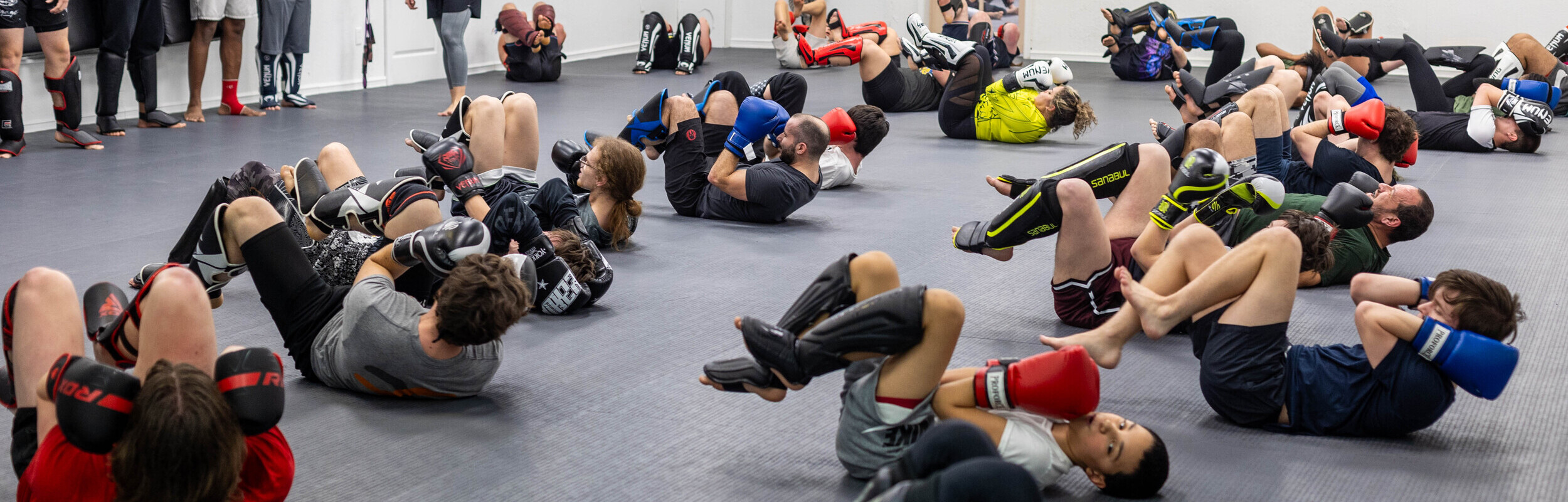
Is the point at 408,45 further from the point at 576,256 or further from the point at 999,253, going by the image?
the point at 999,253

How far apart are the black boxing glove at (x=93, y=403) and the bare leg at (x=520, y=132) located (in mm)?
2896

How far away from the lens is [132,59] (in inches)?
275

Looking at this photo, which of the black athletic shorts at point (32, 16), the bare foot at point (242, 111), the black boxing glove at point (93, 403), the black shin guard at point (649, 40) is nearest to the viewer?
the black boxing glove at point (93, 403)

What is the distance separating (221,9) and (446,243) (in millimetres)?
5608

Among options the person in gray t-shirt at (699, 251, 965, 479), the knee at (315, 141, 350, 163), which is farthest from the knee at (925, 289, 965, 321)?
the knee at (315, 141, 350, 163)

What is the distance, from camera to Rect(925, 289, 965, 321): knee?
230 cm

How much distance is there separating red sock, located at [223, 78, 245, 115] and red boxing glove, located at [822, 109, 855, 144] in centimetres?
434

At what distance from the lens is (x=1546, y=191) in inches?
240

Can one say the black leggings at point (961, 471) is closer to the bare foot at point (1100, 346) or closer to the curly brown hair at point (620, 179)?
the bare foot at point (1100, 346)

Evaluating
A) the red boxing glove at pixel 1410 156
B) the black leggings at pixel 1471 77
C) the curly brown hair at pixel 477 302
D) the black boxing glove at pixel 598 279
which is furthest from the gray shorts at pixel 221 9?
the black leggings at pixel 1471 77

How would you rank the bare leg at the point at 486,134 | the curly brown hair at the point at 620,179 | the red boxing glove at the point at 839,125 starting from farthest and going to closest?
the red boxing glove at the point at 839,125 → the bare leg at the point at 486,134 → the curly brown hair at the point at 620,179

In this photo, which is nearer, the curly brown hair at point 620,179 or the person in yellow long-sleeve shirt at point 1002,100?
the curly brown hair at point 620,179

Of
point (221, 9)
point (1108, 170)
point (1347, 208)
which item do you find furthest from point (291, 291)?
point (221, 9)

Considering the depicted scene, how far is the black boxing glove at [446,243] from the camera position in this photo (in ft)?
8.97
